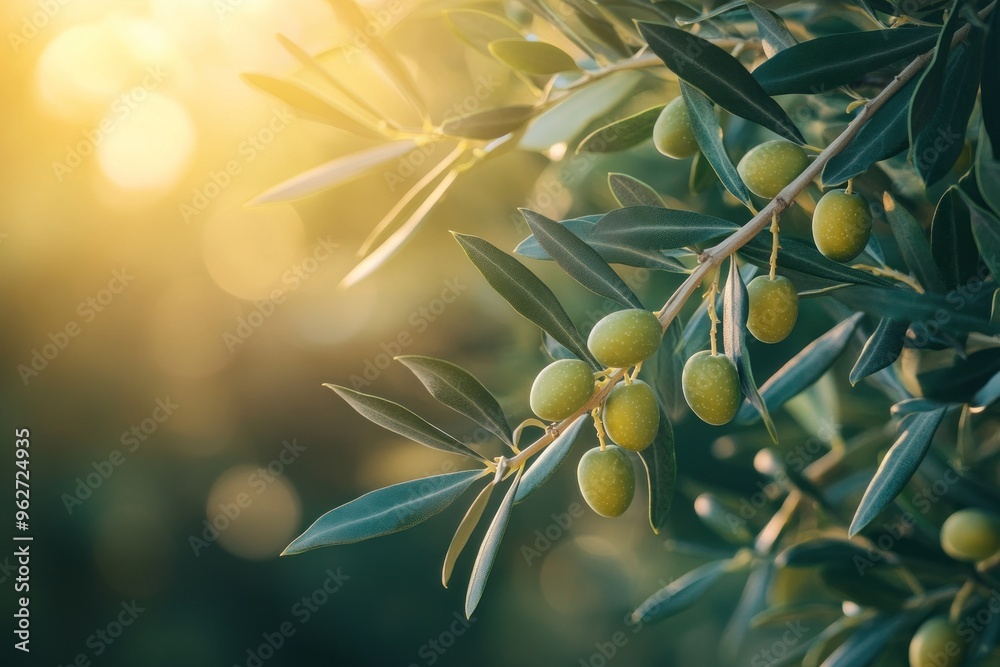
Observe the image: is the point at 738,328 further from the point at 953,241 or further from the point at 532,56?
the point at 532,56

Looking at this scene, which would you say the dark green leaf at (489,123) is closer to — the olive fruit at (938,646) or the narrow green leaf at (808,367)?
the narrow green leaf at (808,367)

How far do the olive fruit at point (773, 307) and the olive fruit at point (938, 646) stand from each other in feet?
1.80

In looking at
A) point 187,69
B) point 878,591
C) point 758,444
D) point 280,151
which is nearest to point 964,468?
point 878,591

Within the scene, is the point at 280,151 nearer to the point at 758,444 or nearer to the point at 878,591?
the point at 758,444

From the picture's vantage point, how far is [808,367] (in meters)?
0.78

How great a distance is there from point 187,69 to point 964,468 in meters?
2.25

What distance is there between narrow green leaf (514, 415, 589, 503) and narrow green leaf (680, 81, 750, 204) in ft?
0.66

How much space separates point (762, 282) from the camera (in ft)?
1.71

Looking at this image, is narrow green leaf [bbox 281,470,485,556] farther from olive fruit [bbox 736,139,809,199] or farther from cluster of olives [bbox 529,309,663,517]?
olive fruit [bbox 736,139,809,199]

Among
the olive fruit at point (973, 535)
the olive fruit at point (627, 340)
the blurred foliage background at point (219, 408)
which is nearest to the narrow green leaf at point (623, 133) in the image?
the olive fruit at point (627, 340)

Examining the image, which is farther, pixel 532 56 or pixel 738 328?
pixel 532 56

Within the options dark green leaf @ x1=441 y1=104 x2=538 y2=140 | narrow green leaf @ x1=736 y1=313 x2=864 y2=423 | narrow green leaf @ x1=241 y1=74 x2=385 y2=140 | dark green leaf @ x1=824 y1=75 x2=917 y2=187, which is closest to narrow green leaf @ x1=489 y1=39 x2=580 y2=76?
dark green leaf @ x1=441 y1=104 x2=538 y2=140

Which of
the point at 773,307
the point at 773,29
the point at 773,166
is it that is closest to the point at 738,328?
the point at 773,307

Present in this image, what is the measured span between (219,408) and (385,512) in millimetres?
1988
